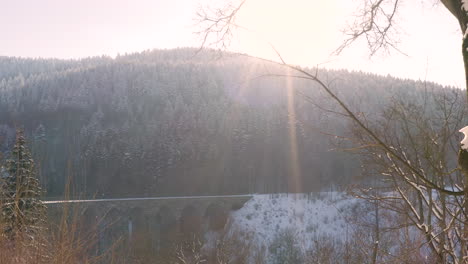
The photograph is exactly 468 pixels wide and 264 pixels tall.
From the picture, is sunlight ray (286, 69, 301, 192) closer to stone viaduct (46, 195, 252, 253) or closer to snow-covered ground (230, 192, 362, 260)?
snow-covered ground (230, 192, 362, 260)

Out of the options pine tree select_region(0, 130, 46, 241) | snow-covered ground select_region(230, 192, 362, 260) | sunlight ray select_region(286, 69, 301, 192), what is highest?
pine tree select_region(0, 130, 46, 241)

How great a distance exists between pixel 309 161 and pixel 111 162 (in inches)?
1081

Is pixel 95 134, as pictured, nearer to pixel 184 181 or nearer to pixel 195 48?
pixel 184 181

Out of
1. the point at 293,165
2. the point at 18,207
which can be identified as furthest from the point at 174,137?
the point at 18,207

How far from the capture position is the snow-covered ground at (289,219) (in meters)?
39.1

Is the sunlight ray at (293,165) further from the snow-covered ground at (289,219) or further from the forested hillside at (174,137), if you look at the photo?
the snow-covered ground at (289,219)

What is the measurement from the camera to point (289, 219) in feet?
137

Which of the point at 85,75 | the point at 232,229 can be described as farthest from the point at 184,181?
the point at 85,75

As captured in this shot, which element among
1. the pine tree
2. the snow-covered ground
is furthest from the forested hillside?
the pine tree

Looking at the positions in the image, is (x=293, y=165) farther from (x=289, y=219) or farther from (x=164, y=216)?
(x=164, y=216)

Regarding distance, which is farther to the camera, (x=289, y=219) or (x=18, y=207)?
(x=289, y=219)

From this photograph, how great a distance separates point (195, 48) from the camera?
286cm

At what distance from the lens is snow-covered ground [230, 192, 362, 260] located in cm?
3912

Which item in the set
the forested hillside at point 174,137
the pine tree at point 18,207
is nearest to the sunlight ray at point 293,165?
the forested hillside at point 174,137
